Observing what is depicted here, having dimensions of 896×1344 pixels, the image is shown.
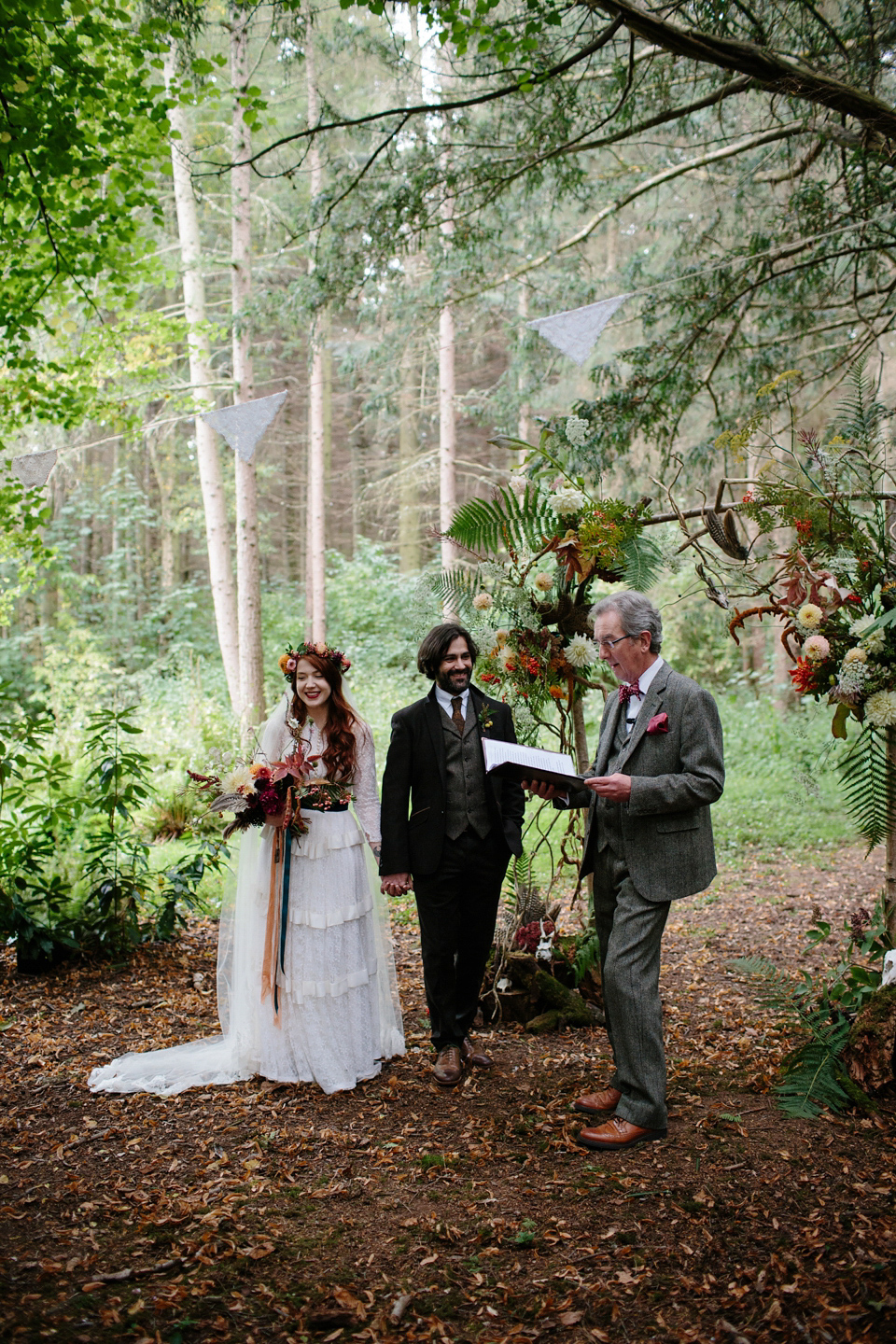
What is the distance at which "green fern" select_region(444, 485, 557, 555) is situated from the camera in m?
4.61

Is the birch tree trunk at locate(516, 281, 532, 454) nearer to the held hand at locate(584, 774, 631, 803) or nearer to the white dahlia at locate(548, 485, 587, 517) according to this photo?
the white dahlia at locate(548, 485, 587, 517)

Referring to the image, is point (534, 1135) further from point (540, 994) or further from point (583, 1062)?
point (540, 994)

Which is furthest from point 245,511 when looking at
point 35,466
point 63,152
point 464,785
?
point 464,785

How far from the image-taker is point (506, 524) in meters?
4.71

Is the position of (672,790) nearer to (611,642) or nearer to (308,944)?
(611,642)

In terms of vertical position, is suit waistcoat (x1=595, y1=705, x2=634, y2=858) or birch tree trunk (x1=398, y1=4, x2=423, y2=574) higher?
birch tree trunk (x1=398, y1=4, x2=423, y2=574)

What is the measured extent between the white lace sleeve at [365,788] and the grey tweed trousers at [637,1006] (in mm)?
1369

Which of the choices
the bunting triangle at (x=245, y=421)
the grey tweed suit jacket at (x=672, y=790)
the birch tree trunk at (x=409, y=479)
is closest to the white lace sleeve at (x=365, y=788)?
the grey tweed suit jacket at (x=672, y=790)

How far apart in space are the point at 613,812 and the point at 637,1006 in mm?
700

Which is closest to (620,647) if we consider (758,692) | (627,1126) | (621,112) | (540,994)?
(627,1126)

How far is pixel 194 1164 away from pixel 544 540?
2.98 m

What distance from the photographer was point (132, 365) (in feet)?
26.1

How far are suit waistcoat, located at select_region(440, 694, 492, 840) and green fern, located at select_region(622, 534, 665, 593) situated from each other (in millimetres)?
995

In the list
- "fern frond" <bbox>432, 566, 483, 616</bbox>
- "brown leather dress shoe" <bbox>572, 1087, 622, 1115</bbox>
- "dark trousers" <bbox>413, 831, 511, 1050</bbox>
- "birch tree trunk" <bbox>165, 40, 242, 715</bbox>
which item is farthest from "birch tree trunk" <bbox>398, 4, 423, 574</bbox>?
"brown leather dress shoe" <bbox>572, 1087, 622, 1115</bbox>
